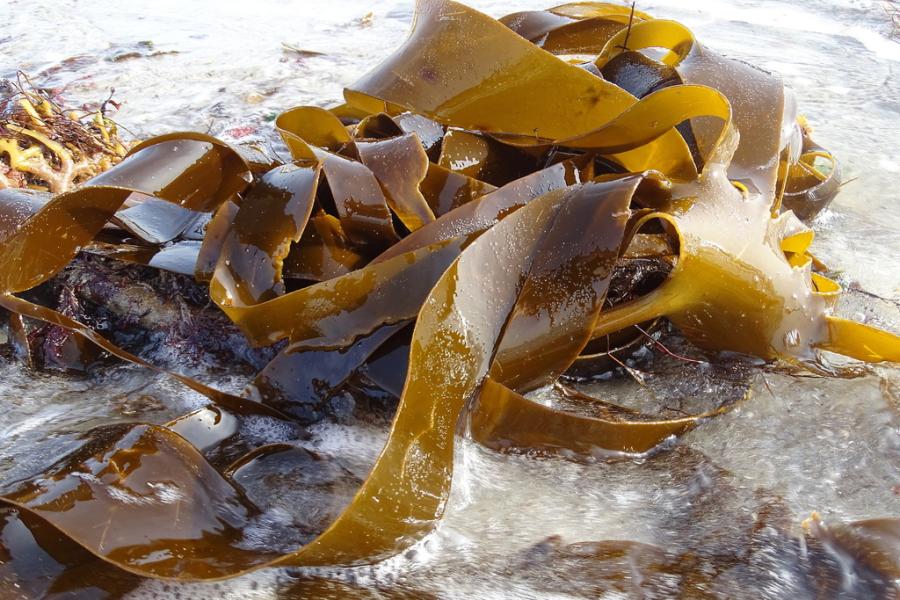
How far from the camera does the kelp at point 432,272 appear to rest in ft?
3.90

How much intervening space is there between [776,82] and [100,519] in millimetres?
2040

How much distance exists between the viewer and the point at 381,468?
3.82 ft

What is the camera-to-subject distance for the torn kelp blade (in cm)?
110

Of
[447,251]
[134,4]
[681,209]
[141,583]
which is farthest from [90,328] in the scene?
[134,4]

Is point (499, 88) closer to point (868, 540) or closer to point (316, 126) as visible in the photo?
point (316, 126)

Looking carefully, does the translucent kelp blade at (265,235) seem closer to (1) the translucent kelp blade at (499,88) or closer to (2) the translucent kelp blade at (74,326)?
(2) the translucent kelp blade at (74,326)

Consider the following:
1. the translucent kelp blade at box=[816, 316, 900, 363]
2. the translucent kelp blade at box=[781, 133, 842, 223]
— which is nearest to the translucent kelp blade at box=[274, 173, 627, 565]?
the translucent kelp blade at box=[816, 316, 900, 363]

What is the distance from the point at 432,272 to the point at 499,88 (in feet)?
2.11

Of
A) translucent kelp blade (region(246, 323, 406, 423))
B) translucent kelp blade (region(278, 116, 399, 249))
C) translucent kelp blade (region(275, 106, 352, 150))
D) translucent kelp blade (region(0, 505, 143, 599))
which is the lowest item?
translucent kelp blade (region(0, 505, 143, 599))

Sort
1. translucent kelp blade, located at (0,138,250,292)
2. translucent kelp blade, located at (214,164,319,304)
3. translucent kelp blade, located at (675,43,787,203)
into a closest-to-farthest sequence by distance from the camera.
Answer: translucent kelp blade, located at (214,164,319,304), translucent kelp blade, located at (0,138,250,292), translucent kelp blade, located at (675,43,787,203)

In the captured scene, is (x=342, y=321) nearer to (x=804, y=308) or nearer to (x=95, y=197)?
(x=95, y=197)

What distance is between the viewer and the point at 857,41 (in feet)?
13.1

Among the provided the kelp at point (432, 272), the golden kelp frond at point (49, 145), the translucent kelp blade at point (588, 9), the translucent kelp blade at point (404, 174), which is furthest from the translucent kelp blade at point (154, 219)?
the translucent kelp blade at point (588, 9)

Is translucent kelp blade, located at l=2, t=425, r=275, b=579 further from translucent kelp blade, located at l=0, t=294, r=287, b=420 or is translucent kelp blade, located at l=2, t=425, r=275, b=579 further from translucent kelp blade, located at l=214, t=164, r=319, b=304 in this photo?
translucent kelp blade, located at l=214, t=164, r=319, b=304
